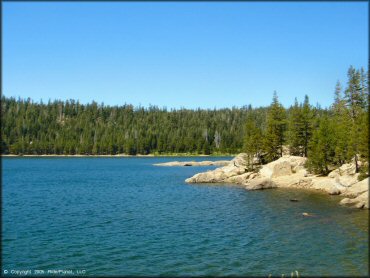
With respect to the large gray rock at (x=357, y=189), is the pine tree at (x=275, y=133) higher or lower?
higher

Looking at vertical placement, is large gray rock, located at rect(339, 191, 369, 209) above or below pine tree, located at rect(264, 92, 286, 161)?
below

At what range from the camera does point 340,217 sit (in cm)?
3909

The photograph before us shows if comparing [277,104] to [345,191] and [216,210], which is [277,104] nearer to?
[345,191]

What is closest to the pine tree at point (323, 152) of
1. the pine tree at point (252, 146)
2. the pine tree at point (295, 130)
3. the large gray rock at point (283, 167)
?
the large gray rock at point (283, 167)

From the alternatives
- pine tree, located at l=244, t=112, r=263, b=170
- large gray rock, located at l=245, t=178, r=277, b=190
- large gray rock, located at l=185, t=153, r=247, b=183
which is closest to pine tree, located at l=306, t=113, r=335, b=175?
large gray rock, located at l=245, t=178, r=277, b=190

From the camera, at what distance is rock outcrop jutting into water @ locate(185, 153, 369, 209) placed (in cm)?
5084

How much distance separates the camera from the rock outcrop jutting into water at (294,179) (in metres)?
50.8

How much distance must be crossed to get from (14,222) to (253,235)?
2656 centimetres

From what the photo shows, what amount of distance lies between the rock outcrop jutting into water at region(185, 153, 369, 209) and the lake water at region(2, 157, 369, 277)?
2.92m

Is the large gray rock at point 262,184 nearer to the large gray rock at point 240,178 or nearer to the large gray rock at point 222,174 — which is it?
the large gray rock at point 240,178

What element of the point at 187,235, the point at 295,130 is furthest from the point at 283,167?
the point at 187,235

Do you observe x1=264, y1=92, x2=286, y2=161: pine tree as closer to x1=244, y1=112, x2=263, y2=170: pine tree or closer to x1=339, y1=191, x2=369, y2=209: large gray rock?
x1=244, y1=112, x2=263, y2=170: pine tree

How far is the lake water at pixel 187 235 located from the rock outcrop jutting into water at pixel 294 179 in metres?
2.92

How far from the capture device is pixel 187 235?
112ft
